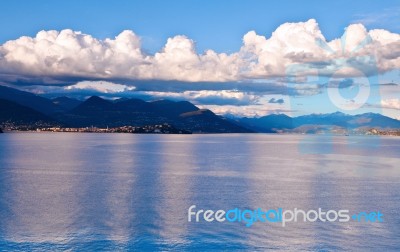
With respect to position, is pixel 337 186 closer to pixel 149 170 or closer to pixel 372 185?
pixel 372 185

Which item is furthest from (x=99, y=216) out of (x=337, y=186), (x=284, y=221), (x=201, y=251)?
(x=337, y=186)

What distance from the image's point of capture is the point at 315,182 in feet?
269

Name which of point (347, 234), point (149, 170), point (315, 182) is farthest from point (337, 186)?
point (149, 170)

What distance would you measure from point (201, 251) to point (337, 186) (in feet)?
145

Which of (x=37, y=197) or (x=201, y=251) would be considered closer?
(x=201, y=251)

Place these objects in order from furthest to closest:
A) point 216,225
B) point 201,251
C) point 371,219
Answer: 1. point 371,219
2. point 216,225
3. point 201,251

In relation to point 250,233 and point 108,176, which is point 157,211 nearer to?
point 250,233

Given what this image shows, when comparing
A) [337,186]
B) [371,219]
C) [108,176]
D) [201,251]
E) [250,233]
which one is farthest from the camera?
[108,176]

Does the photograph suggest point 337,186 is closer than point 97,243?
No

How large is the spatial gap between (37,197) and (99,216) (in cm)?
1644

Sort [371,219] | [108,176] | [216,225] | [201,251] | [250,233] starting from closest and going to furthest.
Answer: [201,251]
[250,233]
[216,225]
[371,219]
[108,176]

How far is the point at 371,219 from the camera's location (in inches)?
2000

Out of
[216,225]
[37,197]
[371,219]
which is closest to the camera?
[216,225]

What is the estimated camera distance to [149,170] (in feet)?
328
